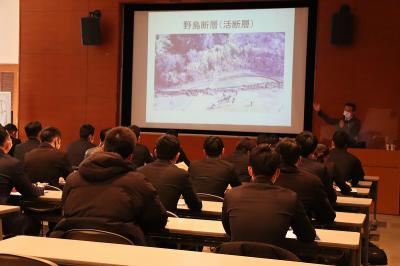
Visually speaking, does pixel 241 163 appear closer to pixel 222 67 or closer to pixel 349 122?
pixel 349 122

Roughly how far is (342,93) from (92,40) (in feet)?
14.5

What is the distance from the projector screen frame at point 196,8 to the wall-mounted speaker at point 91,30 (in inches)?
17.6

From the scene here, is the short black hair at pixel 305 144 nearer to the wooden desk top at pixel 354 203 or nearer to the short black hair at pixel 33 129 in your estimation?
the wooden desk top at pixel 354 203

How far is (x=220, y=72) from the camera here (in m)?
9.43

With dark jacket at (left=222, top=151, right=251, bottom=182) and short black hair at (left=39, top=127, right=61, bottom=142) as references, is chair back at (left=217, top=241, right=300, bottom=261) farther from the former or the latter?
short black hair at (left=39, top=127, right=61, bottom=142)

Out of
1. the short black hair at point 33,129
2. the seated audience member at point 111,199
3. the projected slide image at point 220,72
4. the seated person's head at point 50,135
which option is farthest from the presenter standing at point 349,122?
the seated audience member at point 111,199

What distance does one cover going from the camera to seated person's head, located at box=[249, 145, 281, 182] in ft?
9.73

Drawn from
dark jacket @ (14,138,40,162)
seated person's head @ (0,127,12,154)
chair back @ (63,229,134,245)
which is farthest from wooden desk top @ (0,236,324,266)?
dark jacket @ (14,138,40,162)

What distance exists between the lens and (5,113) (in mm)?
11352

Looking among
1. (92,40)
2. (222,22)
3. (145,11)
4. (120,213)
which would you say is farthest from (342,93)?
(120,213)

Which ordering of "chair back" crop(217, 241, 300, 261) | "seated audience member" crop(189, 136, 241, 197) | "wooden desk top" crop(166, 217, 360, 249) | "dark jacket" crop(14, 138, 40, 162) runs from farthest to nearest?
"dark jacket" crop(14, 138, 40, 162), "seated audience member" crop(189, 136, 241, 197), "wooden desk top" crop(166, 217, 360, 249), "chair back" crop(217, 241, 300, 261)

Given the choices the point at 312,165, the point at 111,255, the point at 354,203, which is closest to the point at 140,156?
the point at 312,165

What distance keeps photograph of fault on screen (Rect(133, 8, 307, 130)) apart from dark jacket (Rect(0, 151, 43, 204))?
18.0 ft

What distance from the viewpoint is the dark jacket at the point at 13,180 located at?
4215 millimetres
